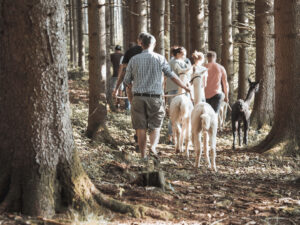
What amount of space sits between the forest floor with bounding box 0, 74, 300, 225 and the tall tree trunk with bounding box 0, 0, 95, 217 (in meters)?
0.31

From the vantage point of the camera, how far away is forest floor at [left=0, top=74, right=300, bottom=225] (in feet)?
15.4

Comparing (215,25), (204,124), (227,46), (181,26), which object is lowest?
(204,124)

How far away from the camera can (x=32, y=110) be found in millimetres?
4148

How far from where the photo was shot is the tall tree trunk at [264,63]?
13.1m

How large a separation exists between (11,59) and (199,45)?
12207 mm

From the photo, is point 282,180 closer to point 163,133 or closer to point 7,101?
point 7,101

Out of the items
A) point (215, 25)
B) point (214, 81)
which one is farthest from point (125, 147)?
point (215, 25)

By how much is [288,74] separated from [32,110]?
22.4ft

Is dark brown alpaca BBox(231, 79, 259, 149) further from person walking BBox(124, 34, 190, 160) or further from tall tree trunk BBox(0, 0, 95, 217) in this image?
tall tree trunk BBox(0, 0, 95, 217)

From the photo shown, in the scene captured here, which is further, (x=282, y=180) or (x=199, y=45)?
(x=199, y=45)

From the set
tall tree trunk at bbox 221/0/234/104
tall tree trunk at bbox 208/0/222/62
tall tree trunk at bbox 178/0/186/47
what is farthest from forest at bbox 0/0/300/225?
tall tree trunk at bbox 178/0/186/47

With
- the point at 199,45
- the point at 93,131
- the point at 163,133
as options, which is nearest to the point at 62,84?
the point at 93,131

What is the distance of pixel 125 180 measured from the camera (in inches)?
230

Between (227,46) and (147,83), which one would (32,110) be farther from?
(227,46)
